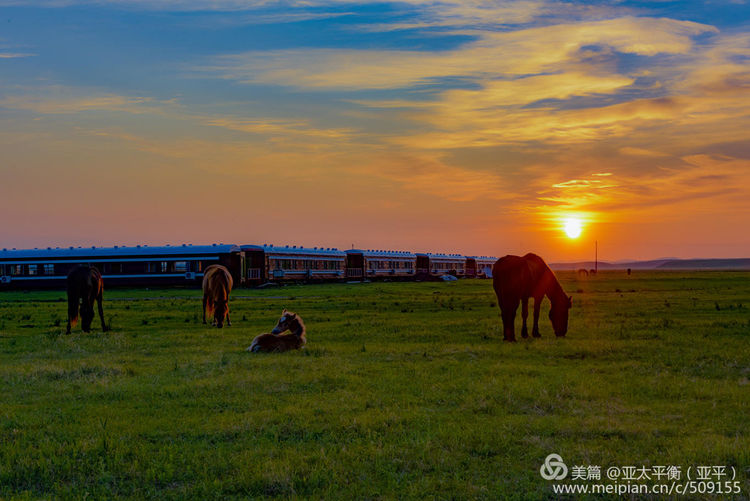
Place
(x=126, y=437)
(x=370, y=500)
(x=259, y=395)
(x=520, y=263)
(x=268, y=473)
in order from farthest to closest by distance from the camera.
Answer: (x=520, y=263) → (x=259, y=395) → (x=126, y=437) → (x=268, y=473) → (x=370, y=500)

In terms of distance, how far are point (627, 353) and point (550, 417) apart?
29.7 ft

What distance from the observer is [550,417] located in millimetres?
11430

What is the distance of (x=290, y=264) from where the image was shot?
84938 mm

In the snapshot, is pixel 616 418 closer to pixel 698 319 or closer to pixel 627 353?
pixel 627 353

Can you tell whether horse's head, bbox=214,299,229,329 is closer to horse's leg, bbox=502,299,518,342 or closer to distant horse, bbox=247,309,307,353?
distant horse, bbox=247,309,307,353

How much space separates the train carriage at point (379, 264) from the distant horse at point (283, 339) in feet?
265

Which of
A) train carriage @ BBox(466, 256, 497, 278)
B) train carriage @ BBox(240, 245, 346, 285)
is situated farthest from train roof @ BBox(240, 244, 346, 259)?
train carriage @ BBox(466, 256, 497, 278)

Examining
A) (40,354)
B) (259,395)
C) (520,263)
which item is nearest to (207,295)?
(40,354)

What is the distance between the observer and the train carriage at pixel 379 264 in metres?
103

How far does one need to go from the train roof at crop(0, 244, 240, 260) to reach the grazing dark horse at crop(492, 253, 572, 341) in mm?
53513

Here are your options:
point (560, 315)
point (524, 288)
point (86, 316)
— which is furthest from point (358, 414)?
point (86, 316)

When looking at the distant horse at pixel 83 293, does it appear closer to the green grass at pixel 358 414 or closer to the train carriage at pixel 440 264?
the green grass at pixel 358 414

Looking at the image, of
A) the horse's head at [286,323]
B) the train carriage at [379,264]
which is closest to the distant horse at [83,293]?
the horse's head at [286,323]

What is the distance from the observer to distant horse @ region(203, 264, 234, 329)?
2830 centimetres
